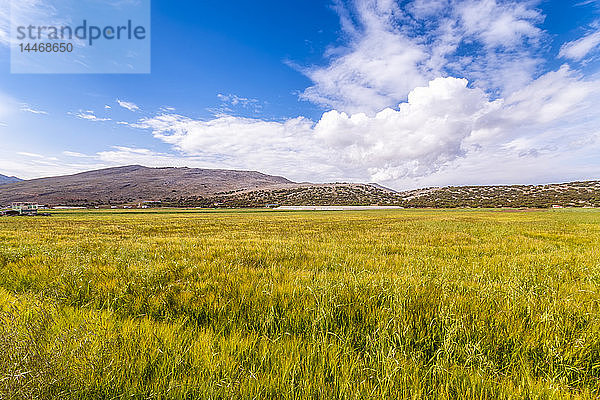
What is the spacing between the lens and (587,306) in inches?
141

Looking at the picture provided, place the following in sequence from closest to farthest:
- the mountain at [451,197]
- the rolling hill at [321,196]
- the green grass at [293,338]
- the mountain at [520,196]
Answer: the green grass at [293,338]
the mountain at [520,196]
the mountain at [451,197]
the rolling hill at [321,196]

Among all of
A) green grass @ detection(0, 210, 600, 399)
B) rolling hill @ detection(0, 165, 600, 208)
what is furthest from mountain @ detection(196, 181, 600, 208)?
green grass @ detection(0, 210, 600, 399)

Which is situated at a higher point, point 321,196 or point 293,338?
point 321,196

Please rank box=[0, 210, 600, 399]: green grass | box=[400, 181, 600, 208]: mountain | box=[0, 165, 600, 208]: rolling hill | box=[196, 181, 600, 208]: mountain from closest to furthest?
1. box=[0, 210, 600, 399]: green grass
2. box=[400, 181, 600, 208]: mountain
3. box=[196, 181, 600, 208]: mountain
4. box=[0, 165, 600, 208]: rolling hill

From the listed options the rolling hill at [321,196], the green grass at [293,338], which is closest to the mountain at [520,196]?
the rolling hill at [321,196]

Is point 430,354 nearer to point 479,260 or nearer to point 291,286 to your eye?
point 291,286

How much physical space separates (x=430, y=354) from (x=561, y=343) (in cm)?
143

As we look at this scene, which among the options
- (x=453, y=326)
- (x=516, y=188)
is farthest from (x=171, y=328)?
(x=516, y=188)

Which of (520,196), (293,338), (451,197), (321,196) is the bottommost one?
(293,338)

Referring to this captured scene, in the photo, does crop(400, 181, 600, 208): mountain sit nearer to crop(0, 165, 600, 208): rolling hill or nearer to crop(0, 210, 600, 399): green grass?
crop(0, 165, 600, 208): rolling hill

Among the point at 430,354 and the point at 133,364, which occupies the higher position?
the point at 133,364

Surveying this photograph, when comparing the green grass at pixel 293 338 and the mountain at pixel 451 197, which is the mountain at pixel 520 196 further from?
the green grass at pixel 293 338

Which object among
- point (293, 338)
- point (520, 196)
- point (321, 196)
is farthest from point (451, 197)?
point (293, 338)

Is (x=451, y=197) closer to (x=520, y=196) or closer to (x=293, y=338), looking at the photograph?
(x=520, y=196)
